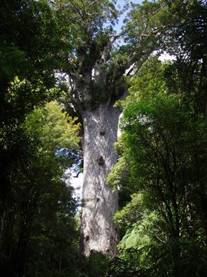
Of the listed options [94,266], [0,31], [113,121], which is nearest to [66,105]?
[113,121]

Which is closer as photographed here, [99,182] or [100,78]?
[99,182]

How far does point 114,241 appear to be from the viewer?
13586 mm

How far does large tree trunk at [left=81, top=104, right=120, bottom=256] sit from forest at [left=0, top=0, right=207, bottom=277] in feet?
0.12

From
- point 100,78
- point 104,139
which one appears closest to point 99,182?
point 104,139

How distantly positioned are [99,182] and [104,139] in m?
1.74

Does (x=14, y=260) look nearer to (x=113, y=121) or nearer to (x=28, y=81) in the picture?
(x=28, y=81)

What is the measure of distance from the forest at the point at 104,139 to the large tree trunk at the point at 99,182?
A: 0.04 meters

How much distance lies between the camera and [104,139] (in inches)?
615

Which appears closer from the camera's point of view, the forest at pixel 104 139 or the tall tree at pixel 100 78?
the forest at pixel 104 139

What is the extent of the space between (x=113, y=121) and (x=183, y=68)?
788cm

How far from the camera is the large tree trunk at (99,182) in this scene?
1360 centimetres

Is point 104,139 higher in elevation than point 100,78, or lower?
lower

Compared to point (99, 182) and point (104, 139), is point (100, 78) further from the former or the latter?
point (99, 182)

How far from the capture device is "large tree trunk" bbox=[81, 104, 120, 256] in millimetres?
13604
